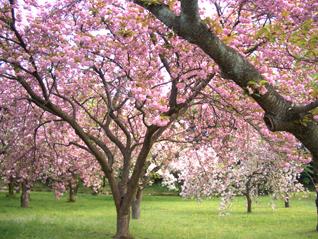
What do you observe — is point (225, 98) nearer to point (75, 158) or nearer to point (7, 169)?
point (7, 169)

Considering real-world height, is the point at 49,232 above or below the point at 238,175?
below

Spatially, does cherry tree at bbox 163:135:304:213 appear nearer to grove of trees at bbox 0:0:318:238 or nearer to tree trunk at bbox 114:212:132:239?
grove of trees at bbox 0:0:318:238

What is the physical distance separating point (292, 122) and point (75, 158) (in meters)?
18.0

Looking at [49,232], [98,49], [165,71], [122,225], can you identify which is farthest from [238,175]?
[98,49]

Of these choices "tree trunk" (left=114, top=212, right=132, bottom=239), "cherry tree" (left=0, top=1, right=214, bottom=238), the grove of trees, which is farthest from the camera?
"tree trunk" (left=114, top=212, right=132, bottom=239)

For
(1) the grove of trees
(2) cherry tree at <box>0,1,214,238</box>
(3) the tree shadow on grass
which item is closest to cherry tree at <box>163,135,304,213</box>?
(1) the grove of trees

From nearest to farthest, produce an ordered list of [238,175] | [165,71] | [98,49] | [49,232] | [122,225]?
[98,49] → [165,71] → [122,225] → [49,232] → [238,175]

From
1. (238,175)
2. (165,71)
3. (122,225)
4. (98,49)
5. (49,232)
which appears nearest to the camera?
(98,49)

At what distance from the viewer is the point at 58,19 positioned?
11438 millimetres

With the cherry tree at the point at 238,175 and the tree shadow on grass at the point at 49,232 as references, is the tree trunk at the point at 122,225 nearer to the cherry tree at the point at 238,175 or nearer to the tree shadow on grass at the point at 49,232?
the tree shadow on grass at the point at 49,232

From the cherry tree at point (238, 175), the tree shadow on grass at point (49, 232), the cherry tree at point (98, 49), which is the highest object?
the cherry tree at point (98, 49)

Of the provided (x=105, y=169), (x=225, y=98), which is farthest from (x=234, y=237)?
(x=225, y=98)

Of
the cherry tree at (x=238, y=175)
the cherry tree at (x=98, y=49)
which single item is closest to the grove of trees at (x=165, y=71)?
the cherry tree at (x=98, y=49)

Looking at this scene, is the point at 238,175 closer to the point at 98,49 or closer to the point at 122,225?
the point at 122,225
